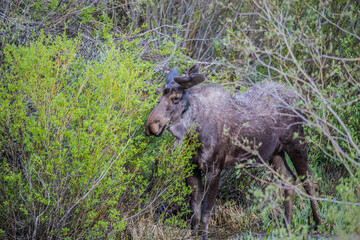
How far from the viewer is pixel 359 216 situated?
12.1 ft

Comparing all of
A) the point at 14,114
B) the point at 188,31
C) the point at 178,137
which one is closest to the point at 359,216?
the point at 178,137

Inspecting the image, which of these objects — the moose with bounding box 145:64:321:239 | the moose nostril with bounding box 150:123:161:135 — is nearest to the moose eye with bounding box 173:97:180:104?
the moose with bounding box 145:64:321:239

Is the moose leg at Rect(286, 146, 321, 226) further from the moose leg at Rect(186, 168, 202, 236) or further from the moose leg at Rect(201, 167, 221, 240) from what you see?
the moose leg at Rect(186, 168, 202, 236)

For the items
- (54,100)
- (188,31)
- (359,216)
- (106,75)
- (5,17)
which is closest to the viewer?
(359,216)

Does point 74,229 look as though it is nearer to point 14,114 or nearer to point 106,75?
point 14,114

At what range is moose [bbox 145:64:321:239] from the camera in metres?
6.07

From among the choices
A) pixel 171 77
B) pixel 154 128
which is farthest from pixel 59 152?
pixel 171 77

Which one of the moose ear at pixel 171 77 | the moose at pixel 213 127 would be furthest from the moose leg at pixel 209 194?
the moose ear at pixel 171 77

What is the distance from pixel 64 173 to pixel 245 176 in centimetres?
349

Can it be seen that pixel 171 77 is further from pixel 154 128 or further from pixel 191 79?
pixel 154 128

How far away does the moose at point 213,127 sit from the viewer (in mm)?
6074

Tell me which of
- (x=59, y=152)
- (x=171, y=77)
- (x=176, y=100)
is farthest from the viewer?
(x=171, y=77)

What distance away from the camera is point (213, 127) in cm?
632

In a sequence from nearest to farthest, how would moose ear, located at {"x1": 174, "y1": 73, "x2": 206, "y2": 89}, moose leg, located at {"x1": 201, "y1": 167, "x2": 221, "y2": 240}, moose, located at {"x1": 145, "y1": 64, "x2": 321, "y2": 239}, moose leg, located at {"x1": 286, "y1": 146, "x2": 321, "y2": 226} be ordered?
moose ear, located at {"x1": 174, "y1": 73, "x2": 206, "y2": 89} < moose, located at {"x1": 145, "y1": 64, "x2": 321, "y2": 239} < moose leg, located at {"x1": 201, "y1": 167, "x2": 221, "y2": 240} < moose leg, located at {"x1": 286, "y1": 146, "x2": 321, "y2": 226}
